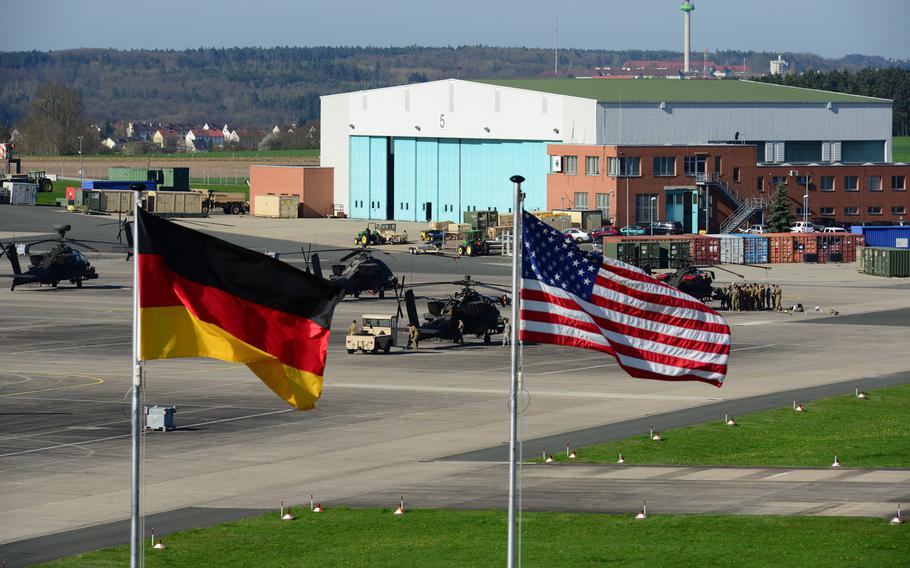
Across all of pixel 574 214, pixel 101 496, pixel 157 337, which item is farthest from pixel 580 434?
pixel 574 214

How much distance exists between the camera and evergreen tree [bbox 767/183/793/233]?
155 metres

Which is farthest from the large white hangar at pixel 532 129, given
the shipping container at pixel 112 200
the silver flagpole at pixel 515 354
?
the silver flagpole at pixel 515 354

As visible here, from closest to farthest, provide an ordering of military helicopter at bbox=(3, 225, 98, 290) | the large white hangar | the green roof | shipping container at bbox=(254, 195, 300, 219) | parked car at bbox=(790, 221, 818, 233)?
1. military helicopter at bbox=(3, 225, 98, 290)
2. parked car at bbox=(790, 221, 818, 233)
3. the large white hangar
4. the green roof
5. shipping container at bbox=(254, 195, 300, 219)

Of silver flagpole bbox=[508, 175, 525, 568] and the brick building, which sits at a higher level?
the brick building

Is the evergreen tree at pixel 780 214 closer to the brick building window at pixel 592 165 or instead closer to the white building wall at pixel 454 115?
the brick building window at pixel 592 165

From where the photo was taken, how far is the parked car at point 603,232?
148 m

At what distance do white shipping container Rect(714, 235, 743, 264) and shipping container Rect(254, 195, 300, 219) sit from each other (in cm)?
6764

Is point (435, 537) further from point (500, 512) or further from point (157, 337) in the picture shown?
point (157, 337)

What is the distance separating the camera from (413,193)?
187 m

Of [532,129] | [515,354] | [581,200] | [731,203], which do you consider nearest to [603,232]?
[581,200]

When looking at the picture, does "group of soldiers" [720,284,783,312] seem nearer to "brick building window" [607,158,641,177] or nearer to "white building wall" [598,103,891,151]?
"brick building window" [607,158,641,177]

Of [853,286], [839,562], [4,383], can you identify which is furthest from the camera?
[853,286]

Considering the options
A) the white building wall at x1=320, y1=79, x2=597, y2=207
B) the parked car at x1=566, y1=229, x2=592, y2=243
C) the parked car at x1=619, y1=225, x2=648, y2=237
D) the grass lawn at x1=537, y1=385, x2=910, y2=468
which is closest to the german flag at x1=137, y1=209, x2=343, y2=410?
the grass lawn at x1=537, y1=385, x2=910, y2=468

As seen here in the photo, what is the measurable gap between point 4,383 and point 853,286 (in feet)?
244
